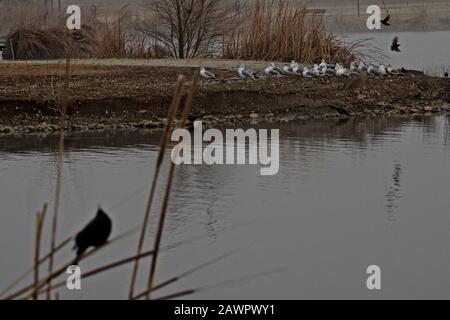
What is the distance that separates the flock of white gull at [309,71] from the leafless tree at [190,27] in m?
3.24

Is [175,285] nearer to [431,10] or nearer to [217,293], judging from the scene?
[217,293]

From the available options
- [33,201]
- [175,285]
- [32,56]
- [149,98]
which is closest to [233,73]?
[149,98]

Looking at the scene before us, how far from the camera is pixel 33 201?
432 inches

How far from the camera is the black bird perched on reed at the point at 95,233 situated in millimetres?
3533

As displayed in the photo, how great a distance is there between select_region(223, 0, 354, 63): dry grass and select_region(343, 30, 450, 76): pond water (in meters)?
2.27

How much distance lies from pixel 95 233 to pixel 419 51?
30.0 meters

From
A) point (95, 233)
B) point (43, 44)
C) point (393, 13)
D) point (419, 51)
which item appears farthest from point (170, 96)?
point (393, 13)

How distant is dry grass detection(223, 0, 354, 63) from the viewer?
23906 mm

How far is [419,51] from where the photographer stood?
32.8 m

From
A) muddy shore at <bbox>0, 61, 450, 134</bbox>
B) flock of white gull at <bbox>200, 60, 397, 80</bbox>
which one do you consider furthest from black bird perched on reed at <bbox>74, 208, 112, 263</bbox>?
flock of white gull at <bbox>200, 60, 397, 80</bbox>

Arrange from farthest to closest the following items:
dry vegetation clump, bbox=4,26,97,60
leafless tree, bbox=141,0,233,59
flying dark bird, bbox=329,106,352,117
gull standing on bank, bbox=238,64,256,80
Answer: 1. dry vegetation clump, bbox=4,26,97,60
2. leafless tree, bbox=141,0,233,59
3. gull standing on bank, bbox=238,64,256,80
4. flying dark bird, bbox=329,106,352,117

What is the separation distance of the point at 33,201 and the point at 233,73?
10676 mm

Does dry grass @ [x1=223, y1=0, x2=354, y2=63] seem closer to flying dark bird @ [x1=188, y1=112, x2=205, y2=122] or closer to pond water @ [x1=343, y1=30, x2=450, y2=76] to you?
pond water @ [x1=343, y1=30, x2=450, y2=76]

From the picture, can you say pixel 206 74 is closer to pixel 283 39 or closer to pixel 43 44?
pixel 283 39
